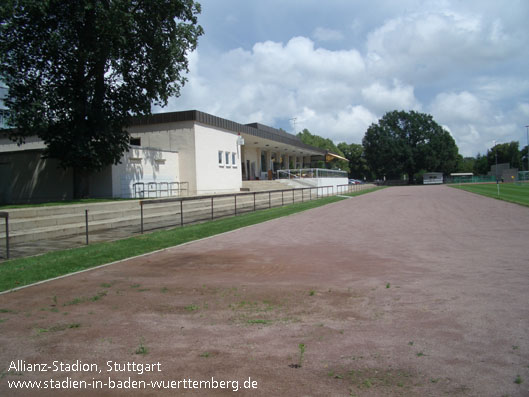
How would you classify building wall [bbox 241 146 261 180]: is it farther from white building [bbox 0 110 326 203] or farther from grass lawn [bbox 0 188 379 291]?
grass lawn [bbox 0 188 379 291]

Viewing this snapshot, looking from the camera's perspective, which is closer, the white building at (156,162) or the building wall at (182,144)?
the white building at (156,162)

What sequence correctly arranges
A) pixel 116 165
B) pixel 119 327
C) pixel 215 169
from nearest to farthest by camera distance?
1. pixel 119 327
2. pixel 116 165
3. pixel 215 169

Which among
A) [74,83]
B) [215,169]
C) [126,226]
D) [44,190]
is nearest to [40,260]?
[126,226]

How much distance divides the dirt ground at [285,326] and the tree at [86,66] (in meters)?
13.3

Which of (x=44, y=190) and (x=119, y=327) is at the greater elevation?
(x=44, y=190)

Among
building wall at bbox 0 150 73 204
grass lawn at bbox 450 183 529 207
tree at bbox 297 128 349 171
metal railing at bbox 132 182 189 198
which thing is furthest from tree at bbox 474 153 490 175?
building wall at bbox 0 150 73 204


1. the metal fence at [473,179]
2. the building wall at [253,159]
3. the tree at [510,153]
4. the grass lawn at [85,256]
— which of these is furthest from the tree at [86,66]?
the tree at [510,153]

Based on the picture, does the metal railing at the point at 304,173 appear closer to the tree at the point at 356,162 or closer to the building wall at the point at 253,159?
the building wall at the point at 253,159

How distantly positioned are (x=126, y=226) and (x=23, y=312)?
425 inches

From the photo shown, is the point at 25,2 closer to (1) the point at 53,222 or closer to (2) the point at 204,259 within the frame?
(1) the point at 53,222

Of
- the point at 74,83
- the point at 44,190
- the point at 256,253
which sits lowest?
the point at 256,253

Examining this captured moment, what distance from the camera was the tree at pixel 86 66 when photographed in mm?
18219

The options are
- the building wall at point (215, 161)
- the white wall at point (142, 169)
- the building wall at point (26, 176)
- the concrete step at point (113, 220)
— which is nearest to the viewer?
the concrete step at point (113, 220)

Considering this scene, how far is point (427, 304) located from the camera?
543cm
